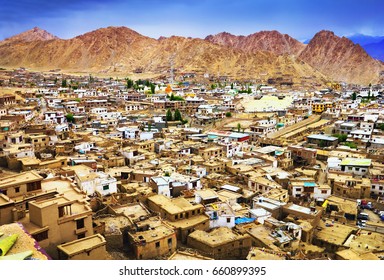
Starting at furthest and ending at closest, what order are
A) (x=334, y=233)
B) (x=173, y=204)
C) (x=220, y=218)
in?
1. (x=334, y=233)
2. (x=173, y=204)
3. (x=220, y=218)

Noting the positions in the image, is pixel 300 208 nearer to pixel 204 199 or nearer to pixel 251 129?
pixel 204 199

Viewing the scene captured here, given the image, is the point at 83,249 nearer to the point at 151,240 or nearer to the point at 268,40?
the point at 151,240

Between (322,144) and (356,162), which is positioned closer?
(356,162)

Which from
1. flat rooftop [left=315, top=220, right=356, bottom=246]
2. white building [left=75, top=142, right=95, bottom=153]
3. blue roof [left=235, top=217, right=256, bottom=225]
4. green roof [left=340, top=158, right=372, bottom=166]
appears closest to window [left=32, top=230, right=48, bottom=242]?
blue roof [left=235, top=217, right=256, bottom=225]

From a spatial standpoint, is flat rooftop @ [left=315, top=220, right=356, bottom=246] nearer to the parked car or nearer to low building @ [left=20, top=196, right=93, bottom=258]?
the parked car

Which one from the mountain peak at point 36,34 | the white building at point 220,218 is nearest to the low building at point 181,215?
the white building at point 220,218

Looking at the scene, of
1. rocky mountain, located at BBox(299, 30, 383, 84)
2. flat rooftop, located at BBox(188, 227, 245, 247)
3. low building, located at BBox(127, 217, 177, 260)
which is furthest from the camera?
rocky mountain, located at BBox(299, 30, 383, 84)

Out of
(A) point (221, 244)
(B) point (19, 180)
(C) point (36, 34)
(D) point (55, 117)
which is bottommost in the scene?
(A) point (221, 244)

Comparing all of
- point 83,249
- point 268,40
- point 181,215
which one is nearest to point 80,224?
point 83,249

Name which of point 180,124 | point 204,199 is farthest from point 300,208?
point 180,124

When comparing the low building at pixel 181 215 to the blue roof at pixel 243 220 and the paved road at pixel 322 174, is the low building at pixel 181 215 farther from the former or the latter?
the paved road at pixel 322 174

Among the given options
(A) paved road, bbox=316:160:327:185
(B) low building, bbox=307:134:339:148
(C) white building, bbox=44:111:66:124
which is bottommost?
(A) paved road, bbox=316:160:327:185
